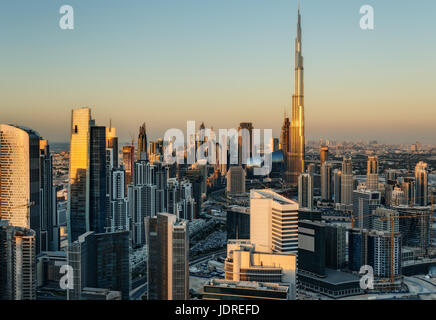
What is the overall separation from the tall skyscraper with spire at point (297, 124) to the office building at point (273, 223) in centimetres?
1158

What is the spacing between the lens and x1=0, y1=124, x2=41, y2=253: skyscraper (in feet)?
32.3

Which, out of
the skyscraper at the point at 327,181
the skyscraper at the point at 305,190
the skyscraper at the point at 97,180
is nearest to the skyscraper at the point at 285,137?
the skyscraper at the point at 327,181

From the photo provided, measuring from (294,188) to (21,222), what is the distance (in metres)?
11.0

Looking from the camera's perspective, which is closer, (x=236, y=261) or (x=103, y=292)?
(x=103, y=292)

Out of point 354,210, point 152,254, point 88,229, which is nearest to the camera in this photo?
point 152,254

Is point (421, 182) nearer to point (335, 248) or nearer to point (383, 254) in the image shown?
point (383, 254)

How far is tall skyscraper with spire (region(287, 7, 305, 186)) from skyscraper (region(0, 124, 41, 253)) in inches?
452

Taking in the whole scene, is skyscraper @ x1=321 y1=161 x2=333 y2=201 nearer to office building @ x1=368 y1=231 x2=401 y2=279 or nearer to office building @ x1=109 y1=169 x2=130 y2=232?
office building @ x1=368 y1=231 x2=401 y2=279

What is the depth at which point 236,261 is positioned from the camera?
6453 mm

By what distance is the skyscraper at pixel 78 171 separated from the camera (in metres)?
9.69

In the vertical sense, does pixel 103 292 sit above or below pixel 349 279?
above

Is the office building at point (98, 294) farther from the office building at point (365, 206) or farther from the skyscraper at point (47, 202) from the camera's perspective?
the office building at point (365, 206)
